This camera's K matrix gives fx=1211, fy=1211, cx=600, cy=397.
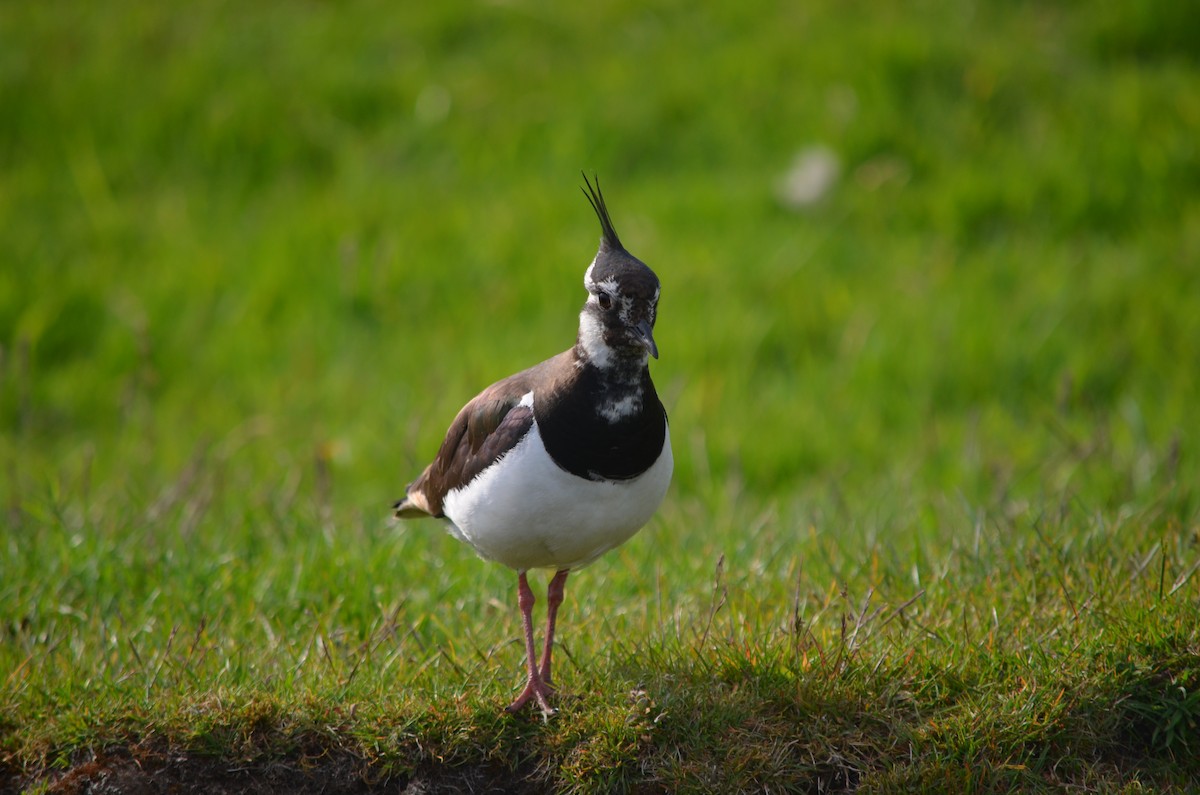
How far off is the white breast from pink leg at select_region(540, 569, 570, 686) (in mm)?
218

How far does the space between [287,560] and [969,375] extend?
3.87 metres

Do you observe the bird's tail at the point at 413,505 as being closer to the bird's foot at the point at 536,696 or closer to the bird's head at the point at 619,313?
the bird's foot at the point at 536,696

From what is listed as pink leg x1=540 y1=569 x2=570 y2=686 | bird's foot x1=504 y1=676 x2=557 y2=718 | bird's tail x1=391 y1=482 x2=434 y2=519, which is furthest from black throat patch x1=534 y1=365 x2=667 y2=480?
bird's tail x1=391 y1=482 x2=434 y2=519

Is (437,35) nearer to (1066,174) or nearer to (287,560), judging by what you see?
(1066,174)

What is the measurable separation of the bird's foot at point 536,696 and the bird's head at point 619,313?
983 millimetres

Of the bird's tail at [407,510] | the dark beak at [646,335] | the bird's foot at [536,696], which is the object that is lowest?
the bird's foot at [536,696]

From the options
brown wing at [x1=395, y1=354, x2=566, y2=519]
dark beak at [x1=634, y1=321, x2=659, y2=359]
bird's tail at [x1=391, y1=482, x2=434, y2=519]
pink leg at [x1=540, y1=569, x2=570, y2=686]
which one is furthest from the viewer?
A: bird's tail at [x1=391, y1=482, x2=434, y2=519]

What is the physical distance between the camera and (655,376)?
6992 millimetres

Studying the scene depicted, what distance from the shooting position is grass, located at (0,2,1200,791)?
11.8 feet

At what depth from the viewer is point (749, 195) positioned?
7.95m

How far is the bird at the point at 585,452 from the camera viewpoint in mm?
3578

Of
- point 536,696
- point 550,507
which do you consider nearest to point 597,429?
point 550,507

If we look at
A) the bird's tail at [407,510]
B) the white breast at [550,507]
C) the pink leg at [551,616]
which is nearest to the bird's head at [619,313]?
the white breast at [550,507]

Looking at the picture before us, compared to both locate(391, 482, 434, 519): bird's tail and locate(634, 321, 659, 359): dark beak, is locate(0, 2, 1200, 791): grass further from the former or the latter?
locate(634, 321, 659, 359): dark beak
